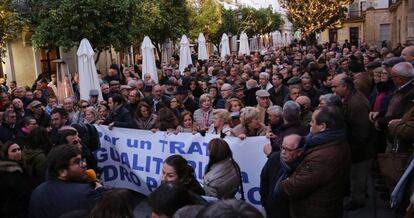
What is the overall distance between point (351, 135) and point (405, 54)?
3042mm

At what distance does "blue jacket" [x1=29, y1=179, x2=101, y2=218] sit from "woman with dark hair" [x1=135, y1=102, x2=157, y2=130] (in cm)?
379

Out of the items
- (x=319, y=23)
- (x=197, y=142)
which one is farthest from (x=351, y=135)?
(x=319, y=23)

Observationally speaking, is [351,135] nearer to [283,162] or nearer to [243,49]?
[283,162]

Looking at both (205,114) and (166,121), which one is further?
(205,114)

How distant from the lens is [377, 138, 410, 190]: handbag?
520 cm

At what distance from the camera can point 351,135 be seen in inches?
246

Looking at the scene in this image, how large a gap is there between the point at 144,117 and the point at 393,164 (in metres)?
3.93

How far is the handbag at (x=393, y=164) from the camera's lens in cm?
520

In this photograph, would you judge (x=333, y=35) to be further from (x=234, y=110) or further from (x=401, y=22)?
(x=234, y=110)

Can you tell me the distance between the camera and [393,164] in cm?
525

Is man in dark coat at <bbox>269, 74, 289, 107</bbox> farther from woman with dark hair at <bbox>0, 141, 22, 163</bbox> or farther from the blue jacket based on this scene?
the blue jacket

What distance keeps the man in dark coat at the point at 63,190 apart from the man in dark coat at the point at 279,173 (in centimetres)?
163

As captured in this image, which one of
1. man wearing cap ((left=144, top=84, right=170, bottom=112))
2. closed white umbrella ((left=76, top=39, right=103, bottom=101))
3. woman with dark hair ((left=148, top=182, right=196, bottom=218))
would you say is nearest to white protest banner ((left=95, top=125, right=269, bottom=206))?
man wearing cap ((left=144, top=84, right=170, bottom=112))

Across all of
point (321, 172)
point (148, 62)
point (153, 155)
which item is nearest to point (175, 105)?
point (153, 155)
